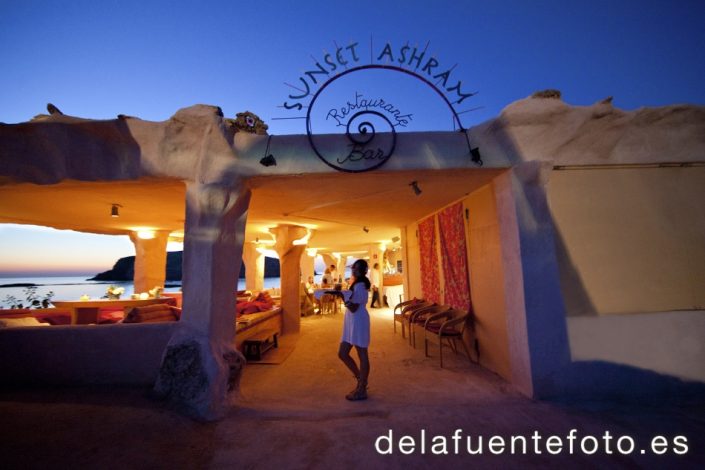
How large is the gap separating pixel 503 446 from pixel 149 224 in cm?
856

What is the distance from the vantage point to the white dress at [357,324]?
369 cm

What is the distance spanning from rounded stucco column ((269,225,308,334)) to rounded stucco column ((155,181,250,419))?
3.94 m

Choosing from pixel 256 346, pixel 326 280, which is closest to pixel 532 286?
pixel 256 346

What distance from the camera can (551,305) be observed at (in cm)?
357

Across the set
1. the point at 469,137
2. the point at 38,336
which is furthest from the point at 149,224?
the point at 469,137

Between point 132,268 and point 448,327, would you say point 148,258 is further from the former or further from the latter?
point 132,268

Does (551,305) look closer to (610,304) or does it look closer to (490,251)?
(610,304)

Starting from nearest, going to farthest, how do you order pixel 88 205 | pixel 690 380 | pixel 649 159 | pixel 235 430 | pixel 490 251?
1. pixel 235 430
2. pixel 690 380
3. pixel 649 159
4. pixel 490 251
5. pixel 88 205

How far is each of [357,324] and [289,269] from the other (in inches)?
194

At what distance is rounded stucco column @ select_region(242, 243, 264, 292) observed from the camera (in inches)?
475

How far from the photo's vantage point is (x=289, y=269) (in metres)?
8.27

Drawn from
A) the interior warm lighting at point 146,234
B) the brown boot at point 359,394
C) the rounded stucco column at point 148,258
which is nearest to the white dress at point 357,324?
the brown boot at point 359,394

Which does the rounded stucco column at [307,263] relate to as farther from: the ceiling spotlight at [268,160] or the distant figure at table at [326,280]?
the ceiling spotlight at [268,160]

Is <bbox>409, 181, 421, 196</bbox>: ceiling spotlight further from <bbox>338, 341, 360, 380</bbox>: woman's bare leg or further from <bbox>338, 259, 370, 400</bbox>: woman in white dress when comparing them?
<bbox>338, 341, 360, 380</bbox>: woman's bare leg
